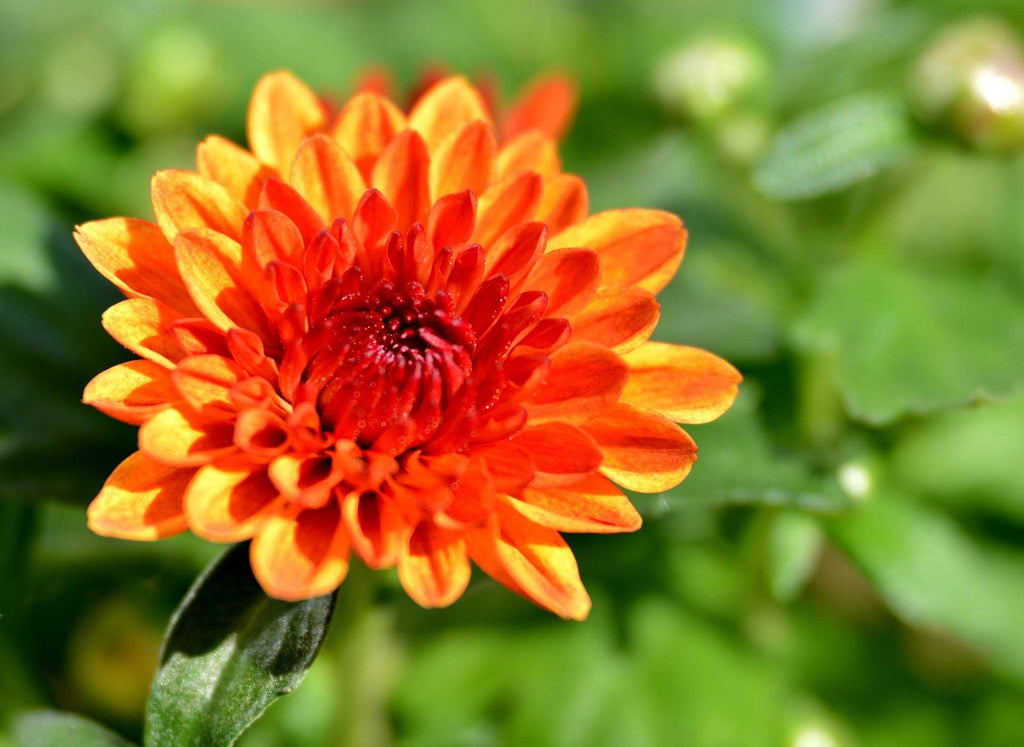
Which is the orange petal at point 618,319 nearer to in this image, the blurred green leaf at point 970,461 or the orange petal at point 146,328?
the orange petal at point 146,328

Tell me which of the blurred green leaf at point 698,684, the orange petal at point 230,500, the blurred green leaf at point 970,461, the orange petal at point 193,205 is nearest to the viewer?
the orange petal at point 230,500

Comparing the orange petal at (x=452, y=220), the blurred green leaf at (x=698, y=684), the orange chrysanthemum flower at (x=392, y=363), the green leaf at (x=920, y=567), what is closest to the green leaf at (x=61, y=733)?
the orange chrysanthemum flower at (x=392, y=363)

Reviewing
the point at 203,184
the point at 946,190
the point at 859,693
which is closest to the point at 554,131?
the point at 203,184

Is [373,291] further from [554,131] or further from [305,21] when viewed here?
[305,21]

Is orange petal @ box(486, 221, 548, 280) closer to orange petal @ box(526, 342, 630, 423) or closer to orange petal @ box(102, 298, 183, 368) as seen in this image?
orange petal @ box(526, 342, 630, 423)

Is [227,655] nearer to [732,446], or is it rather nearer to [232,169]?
[232,169]

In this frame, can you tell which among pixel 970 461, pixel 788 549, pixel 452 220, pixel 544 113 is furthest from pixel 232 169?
pixel 970 461
